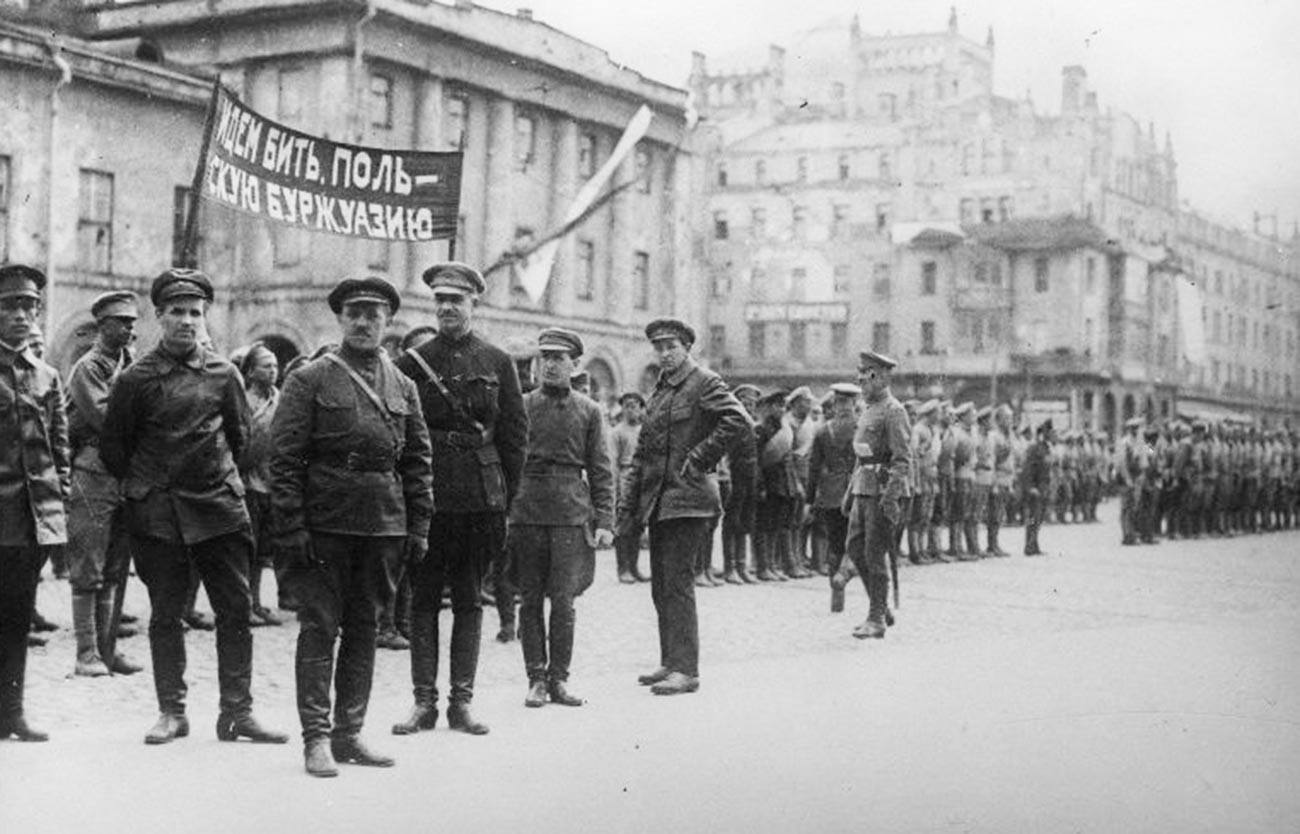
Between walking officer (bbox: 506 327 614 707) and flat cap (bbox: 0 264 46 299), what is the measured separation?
2635 mm

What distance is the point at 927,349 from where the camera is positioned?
7412 centimetres

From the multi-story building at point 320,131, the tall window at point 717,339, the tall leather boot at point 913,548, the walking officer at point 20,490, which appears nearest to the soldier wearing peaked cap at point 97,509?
the walking officer at point 20,490

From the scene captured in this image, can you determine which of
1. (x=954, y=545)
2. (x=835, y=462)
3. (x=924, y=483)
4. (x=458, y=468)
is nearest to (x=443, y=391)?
(x=458, y=468)

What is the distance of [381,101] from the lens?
34281mm

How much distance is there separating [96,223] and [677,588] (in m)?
24.4

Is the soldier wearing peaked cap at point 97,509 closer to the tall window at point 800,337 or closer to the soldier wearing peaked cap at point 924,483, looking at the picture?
the soldier wearing peaked cap at point 924,483

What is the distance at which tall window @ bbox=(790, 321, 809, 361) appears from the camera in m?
73.8

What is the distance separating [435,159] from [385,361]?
20.2 ft

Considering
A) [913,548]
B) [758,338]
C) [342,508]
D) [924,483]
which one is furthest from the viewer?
[758,338]

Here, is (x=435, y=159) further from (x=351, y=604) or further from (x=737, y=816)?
(x=737, y=816)

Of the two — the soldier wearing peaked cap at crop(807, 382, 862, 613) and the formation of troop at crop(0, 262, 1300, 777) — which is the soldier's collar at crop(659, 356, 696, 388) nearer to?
the formation of troop at crop(0, 262, 1300, 777)

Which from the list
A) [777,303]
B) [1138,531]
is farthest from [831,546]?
[777,303]

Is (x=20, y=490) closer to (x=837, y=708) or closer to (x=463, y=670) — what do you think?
(x=463, y=670)

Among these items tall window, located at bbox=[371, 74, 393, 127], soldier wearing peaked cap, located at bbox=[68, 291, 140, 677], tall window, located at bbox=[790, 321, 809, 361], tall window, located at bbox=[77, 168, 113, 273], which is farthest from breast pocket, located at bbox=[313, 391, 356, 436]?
tall window, located at bbox=[790, 321, 809, 361]
